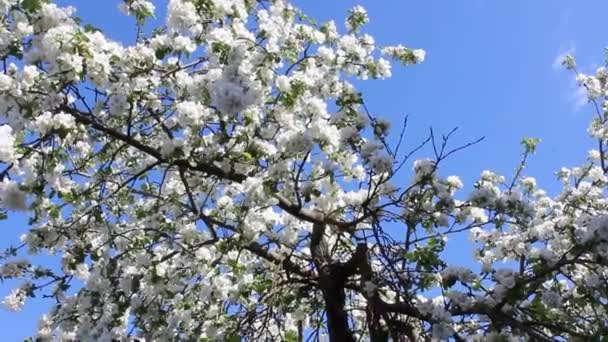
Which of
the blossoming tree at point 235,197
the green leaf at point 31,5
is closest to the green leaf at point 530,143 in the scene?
the blossoming tree at point 235,197

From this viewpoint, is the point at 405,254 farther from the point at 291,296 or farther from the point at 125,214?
the point at 125,214

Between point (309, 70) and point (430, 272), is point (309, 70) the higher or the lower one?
the higher one

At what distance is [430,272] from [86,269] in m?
2.82

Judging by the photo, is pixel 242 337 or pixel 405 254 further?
pixel 242 337

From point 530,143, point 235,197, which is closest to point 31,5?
point 235,197

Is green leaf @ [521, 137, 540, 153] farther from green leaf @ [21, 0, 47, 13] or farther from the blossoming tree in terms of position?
green leaf @ [21, 0, 47, 13]

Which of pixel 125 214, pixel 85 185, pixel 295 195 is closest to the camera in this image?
pixel 295 195

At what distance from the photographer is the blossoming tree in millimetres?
4492

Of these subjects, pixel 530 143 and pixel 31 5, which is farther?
pixel 530 143

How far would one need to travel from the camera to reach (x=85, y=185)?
630 cm

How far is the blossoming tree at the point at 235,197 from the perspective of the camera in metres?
4.49

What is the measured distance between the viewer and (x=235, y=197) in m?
6.59

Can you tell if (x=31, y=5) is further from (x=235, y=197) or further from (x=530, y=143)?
(x=530, y=143)

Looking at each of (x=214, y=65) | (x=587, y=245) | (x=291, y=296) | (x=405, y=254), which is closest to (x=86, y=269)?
(x=291, y=296)
